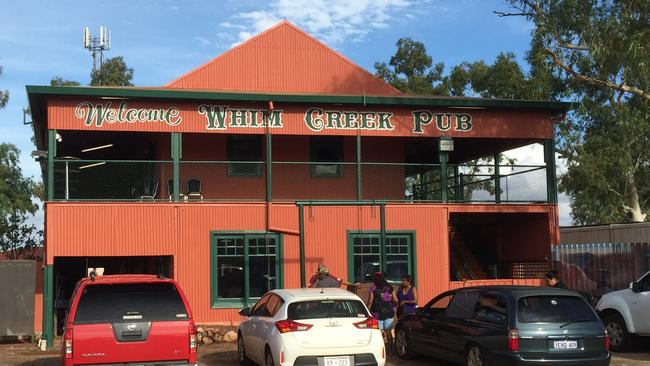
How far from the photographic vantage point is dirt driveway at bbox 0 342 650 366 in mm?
12445

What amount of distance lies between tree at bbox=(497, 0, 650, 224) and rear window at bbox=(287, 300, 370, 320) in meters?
11.6

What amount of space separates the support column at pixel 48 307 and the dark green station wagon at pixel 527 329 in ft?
31.0

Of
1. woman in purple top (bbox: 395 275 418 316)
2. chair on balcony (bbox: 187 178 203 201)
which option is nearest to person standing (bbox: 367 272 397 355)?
woman in purple top (bbox: 395 275 418 316)

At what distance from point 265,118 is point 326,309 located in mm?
9250

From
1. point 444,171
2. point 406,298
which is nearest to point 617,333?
point 406,298

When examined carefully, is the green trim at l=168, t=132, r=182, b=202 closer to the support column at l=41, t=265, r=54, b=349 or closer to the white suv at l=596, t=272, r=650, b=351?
the support column at l=41, t=265, r=54, b=349

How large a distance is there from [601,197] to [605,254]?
701 inches

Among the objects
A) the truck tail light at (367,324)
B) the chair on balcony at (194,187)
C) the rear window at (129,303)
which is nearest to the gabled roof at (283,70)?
the chair on balcony at (194,187)

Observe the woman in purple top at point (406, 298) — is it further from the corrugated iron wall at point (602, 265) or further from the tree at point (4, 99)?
the tree at point (4, 99)

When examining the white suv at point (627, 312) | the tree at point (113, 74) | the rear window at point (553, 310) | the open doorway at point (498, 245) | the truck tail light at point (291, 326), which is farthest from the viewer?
the tree at point (113, 74)

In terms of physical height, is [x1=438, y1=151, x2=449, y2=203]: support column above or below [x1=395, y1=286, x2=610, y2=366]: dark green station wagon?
above

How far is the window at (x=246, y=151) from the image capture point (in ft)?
68.5

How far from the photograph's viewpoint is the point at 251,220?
1817 centimetres

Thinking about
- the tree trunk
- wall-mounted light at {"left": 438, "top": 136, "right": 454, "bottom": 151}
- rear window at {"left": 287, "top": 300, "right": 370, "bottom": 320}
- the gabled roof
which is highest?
the gabled roof
